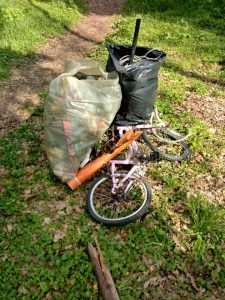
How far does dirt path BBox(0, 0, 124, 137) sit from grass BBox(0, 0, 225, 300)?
2.27 ft

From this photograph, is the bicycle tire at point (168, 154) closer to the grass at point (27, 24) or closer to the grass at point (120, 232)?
the grass at point (120, 232)

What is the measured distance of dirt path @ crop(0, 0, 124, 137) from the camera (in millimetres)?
7344

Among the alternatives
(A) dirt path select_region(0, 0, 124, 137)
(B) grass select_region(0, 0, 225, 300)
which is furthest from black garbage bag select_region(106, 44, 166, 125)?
(A) dirt path select_region(0, 0, 124, 137)

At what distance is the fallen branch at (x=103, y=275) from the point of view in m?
3.96

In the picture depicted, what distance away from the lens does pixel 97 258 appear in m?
4.31

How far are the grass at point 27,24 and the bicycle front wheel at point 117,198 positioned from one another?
4899mm

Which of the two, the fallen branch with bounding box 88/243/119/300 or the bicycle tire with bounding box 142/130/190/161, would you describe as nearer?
the fallen branch with bounding box 88/243/119/300

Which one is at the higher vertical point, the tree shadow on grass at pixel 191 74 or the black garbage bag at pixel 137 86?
the black garbage bag at pixel 137 86

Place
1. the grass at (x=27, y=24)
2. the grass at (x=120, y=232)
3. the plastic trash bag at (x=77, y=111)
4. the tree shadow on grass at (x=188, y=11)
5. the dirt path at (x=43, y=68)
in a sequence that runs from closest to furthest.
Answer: the grass at (x=120, y=232) < the plastic trash bag at (x=77, y=111) < the dirt path at (x=43, y=68) < the grass at (x=27, y=24) < the tree shadow on grass at (x=188, y=11)

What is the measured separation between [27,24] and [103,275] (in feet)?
30.9

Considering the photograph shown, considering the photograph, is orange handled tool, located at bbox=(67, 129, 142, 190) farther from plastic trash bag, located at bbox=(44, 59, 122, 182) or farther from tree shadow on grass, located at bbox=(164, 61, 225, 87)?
tree shadow on grass, located at bbox=(164, 61, 225, 87)

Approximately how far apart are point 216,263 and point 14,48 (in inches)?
319

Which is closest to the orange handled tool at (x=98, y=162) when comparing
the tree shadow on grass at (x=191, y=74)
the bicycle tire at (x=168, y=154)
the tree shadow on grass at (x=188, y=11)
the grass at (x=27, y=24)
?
the bicycle tire at (x=168, y=154)

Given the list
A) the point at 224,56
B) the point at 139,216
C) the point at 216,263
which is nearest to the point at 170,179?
the point at 139,216
